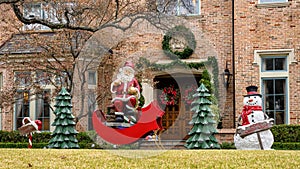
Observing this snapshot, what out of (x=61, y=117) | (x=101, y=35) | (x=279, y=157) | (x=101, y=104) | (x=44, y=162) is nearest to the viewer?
(x=44, y=162)

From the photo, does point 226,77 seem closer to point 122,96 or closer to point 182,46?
point 182,46

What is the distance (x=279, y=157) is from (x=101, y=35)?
15.6 feet

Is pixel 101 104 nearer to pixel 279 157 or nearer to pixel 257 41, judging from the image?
pixel 279 157

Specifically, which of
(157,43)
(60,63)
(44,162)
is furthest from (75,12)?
(44,162)

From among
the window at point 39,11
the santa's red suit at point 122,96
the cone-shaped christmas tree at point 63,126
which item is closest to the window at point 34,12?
the window at point 39,11

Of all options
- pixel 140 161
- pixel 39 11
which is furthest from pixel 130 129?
pixel 39 11

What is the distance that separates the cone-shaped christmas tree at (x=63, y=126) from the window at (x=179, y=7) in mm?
3772

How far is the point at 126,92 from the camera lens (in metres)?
11.2

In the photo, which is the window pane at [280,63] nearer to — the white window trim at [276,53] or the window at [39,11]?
the white window trim at [276,53]

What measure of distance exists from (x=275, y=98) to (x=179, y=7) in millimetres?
4182

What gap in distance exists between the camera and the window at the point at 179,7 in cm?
1730

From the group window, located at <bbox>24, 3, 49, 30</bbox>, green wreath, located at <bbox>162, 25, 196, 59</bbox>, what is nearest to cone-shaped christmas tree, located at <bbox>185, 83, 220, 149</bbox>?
green wreath, located at <bbox>162, 25, 196, 59</bbox>

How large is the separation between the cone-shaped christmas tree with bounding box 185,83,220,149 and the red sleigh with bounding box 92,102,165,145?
19.4 ft

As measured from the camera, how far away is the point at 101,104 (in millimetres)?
12852
